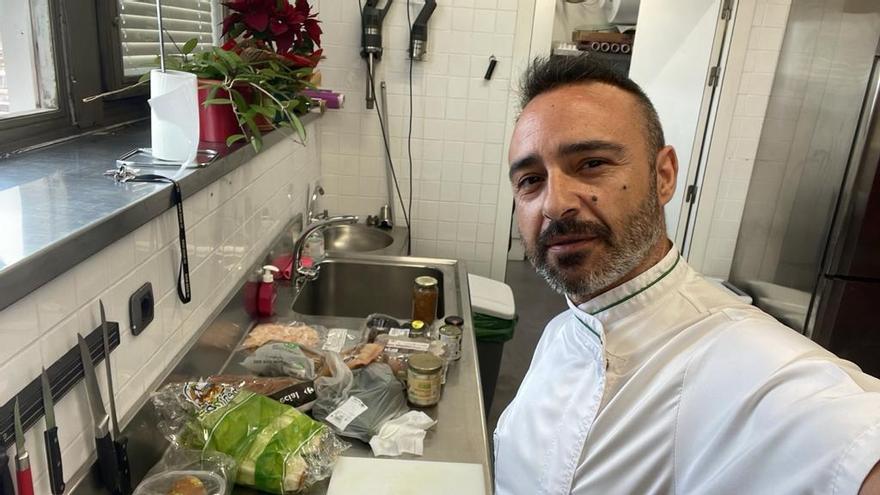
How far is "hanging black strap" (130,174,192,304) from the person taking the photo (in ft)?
3.59

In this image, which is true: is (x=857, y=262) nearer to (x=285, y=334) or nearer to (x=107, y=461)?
(x=285, y=334)

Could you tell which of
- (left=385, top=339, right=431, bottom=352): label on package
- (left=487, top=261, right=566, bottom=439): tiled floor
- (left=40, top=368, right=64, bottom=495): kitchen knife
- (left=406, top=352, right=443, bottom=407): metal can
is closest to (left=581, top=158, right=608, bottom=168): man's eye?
(left=406, top=352, right=443, bottom=407): metal can

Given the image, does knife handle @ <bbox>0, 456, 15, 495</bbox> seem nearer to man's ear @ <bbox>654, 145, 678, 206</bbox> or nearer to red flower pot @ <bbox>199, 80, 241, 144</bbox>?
red flower pot @ <bbox>199, 80, 241, 144</bbox>

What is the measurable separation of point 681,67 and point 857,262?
137 cm

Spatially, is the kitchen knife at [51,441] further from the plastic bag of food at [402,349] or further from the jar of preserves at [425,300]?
the jar of preserves at [425,300]

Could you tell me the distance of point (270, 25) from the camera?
5.45ft

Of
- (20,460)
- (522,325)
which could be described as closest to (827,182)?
(522,325)

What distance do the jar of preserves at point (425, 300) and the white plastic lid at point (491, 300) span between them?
364 millimetres

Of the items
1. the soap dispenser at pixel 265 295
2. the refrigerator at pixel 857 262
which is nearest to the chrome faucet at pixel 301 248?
the soap dispenser at pixel 265 295

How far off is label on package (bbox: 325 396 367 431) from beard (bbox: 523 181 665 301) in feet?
1.68

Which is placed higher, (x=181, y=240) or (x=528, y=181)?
(x=528, y=181)

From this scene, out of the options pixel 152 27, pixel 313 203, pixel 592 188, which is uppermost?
pixel 152 27

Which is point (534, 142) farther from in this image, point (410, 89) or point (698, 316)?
point (410, 89)

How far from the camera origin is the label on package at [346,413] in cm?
118
